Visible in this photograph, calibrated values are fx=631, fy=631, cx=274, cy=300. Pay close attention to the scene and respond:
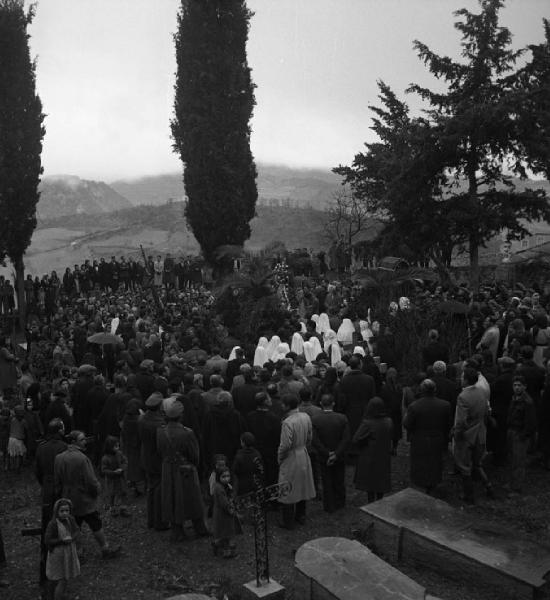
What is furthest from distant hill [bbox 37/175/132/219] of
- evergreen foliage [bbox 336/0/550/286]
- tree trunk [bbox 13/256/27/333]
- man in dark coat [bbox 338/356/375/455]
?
man in dark coat [bbox 338/356/375/455]

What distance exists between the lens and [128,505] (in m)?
9.19

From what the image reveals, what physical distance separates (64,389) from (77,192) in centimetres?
10673

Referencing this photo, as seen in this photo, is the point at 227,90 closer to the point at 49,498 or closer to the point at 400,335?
the point at 400,335

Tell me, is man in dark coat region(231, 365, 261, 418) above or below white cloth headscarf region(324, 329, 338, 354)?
below

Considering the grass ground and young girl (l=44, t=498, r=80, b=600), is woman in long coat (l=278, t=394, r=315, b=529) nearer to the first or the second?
the grass ground

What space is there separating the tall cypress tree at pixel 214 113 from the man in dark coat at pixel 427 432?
17.7 metres

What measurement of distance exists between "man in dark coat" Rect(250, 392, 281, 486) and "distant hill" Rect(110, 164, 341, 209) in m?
90.9

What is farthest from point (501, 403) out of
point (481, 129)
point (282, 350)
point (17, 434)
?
point (481, 129)

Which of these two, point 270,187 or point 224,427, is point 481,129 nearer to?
point 224,427

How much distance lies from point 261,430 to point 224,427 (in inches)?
20.8

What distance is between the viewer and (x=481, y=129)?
19.3 metres

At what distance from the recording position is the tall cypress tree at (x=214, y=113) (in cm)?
2470

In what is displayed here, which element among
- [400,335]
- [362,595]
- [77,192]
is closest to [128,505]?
[362,595]

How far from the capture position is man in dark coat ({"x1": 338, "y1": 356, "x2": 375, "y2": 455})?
9.59 metres
